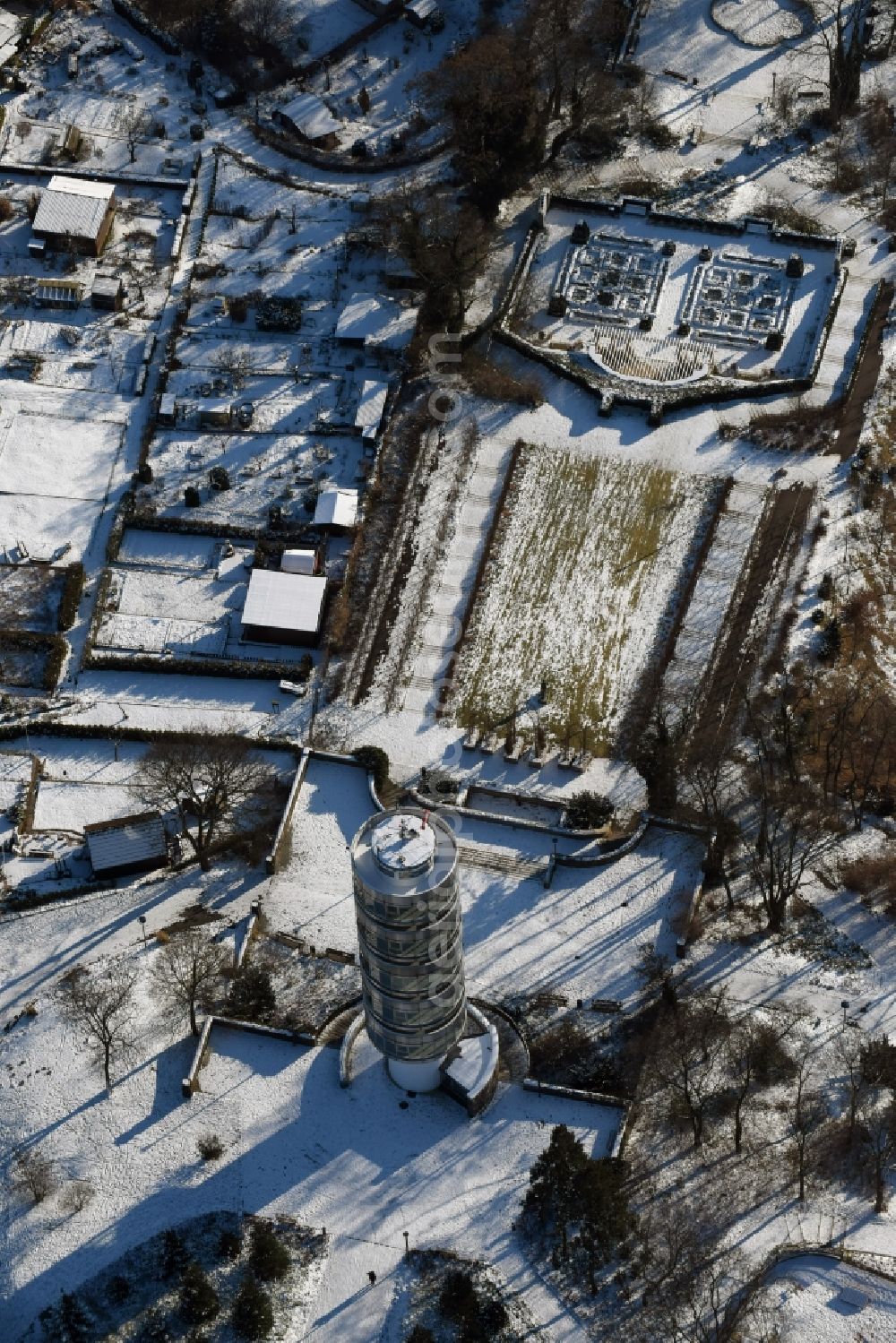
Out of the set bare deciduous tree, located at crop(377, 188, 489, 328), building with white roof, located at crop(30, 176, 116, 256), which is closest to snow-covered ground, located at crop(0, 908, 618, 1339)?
bare deciduous tree, located at crop(377, 188, 489, 328)

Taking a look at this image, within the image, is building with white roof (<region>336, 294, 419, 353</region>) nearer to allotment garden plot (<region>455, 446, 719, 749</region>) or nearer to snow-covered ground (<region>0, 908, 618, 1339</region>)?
allotment garden plot (<region>455, 446, 719, 749</region>)

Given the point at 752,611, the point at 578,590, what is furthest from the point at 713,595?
the point at 578,590

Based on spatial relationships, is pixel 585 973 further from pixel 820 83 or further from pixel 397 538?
pixel 820 83

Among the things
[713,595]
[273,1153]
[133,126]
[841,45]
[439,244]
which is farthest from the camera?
[133,126]

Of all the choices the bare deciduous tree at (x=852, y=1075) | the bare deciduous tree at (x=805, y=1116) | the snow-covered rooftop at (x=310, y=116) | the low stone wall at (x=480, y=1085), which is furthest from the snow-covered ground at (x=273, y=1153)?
the snow-covered rooftop at (x=310, y=116)

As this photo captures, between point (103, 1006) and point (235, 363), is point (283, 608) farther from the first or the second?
point (103, 1006)

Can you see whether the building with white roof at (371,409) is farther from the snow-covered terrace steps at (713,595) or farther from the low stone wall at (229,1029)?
the low stone wall at (229,1029)

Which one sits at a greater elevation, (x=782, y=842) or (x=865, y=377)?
(x=865, y=377)
